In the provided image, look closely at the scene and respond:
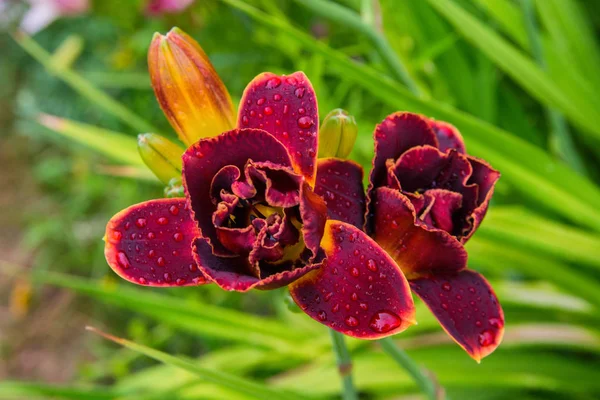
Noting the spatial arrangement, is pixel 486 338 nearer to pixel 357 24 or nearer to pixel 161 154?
pixel 161 154

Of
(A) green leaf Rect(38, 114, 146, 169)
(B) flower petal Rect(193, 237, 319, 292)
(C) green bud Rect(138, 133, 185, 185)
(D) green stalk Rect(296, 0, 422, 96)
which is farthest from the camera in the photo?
(A) green leaf Rect(38, 114, 146, 169)

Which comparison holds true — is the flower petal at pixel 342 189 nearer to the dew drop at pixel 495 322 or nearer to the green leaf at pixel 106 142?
the dew drop at pixel 495 322

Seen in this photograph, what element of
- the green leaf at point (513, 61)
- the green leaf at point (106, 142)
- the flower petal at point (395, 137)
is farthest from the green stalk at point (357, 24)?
the green leaf at point (106, 142)

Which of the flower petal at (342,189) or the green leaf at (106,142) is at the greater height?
the flower petal at (342,189)

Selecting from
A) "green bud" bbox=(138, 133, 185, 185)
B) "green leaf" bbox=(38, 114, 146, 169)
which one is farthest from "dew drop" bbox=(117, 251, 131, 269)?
"green leaf" bbox=(38, 114, 146, 169)

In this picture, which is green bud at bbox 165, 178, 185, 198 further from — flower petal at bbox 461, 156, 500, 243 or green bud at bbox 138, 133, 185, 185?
flower petal at bbox 461, 156, 500, 243

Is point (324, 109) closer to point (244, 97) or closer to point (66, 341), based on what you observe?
point (244, 97)
